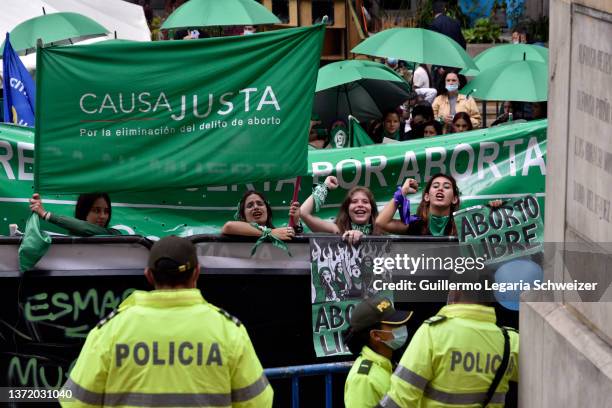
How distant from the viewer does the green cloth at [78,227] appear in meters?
8.46

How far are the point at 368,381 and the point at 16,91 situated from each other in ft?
19.9

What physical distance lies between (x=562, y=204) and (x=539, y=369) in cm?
77

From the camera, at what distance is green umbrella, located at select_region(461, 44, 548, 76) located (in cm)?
1412

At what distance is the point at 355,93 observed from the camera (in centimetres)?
1296

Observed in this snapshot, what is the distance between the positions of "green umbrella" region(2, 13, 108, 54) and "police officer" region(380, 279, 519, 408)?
9.00 meters

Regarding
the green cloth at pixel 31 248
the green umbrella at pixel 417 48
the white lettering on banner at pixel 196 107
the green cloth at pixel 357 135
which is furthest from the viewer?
the green umbrella at pixel 417 48

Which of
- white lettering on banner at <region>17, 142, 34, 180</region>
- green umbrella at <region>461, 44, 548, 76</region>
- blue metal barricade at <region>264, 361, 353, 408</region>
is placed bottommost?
blue metal barricade at <region>264, 361, 353, 408</region>

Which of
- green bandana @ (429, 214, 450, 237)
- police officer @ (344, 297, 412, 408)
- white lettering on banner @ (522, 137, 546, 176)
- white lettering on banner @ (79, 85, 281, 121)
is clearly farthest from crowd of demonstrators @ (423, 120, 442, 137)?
police officer @ (344, 297, 412, 408)

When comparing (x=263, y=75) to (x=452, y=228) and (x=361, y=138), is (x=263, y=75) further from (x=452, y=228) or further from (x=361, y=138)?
(x=361, y=138)

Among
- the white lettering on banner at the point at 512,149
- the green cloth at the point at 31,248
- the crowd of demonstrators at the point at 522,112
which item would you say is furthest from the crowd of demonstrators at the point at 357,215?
the crowd of demonstrators at the point at 522,112

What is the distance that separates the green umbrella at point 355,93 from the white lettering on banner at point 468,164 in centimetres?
282

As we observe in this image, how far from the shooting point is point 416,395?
594cm

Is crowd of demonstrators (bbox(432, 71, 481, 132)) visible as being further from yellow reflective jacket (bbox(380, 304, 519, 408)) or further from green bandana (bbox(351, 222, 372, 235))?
yellow reflective jacket (bbox(380, 304, 519, 408))

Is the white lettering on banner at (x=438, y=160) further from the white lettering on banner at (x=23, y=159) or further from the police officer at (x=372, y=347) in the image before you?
the police officer at (x=372, y=347)
